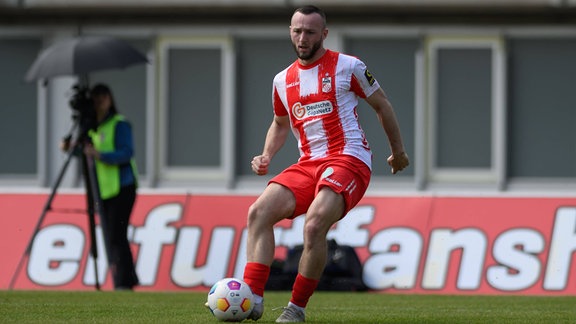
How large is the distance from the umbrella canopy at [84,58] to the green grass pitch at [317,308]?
214 cm

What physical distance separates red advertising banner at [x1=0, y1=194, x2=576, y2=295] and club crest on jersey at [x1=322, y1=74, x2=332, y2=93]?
6.29 meters

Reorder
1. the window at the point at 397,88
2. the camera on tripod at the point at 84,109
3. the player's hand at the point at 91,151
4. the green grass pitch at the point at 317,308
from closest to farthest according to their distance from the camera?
the green grass pitch at the point at 317,308
the player's hand at the point at 91,151
the camera on tripod at the point at 84,109
the window at the point at 397,88

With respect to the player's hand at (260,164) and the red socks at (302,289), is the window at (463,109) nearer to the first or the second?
the player's hand at (260,164)

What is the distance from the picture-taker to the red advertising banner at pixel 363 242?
51.8 feet

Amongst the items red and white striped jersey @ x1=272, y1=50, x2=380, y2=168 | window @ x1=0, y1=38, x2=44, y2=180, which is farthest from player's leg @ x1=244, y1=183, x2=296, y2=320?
window @ x1=0, y1=38, x2=44, y2=180

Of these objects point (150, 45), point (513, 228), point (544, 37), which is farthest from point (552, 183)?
point (150, 45)

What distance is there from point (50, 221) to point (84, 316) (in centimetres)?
644

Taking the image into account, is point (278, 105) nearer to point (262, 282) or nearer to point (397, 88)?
point (262, 282)

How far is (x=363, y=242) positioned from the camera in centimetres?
1631

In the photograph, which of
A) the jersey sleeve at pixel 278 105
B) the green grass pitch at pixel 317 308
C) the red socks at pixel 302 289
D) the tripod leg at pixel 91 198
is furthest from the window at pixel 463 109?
the red socks at pixel 302 289

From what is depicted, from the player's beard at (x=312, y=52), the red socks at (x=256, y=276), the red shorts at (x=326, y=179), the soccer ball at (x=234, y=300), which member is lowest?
the soccer ball at (x=234, y=300)

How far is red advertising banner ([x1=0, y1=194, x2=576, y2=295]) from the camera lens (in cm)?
1577

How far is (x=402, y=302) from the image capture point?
13.5 meters

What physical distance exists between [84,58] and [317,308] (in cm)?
453
